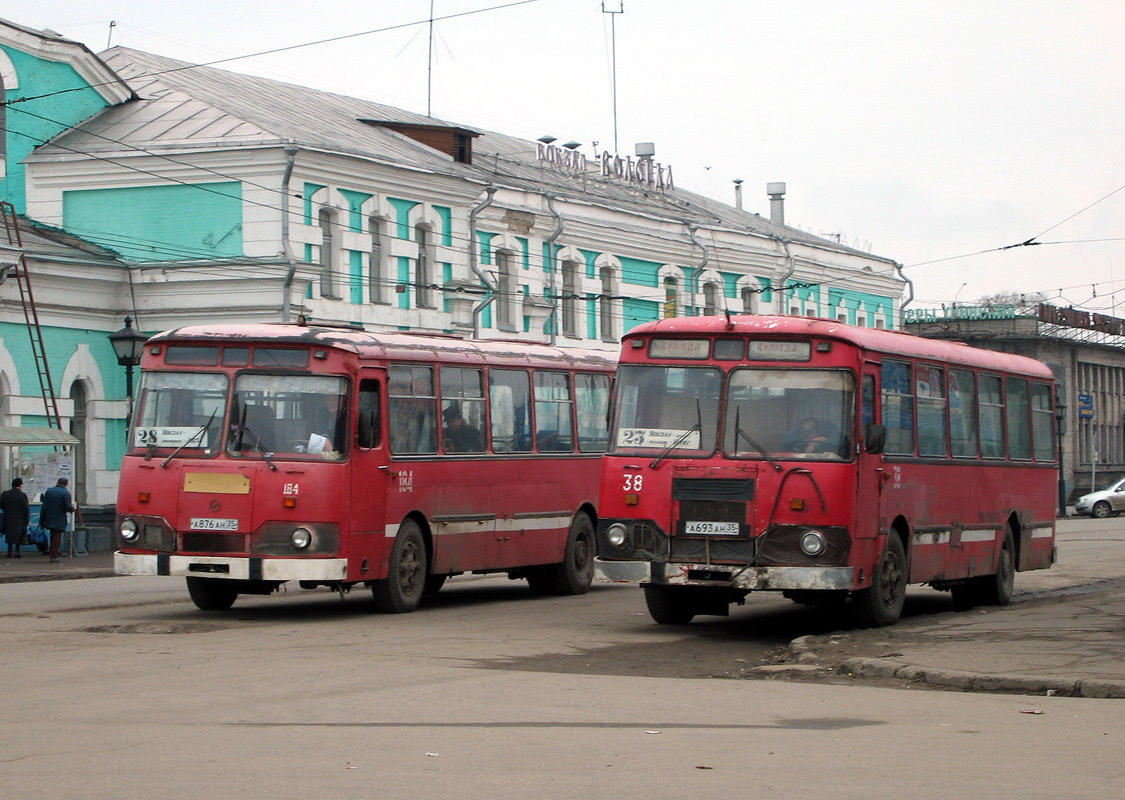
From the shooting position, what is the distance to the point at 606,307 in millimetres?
45031

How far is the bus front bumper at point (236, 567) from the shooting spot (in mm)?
15594

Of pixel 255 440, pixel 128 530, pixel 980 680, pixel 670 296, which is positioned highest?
pixel 670 296

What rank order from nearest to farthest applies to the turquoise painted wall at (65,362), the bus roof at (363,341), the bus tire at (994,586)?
the bus roof at (363,341), the bus tire at (994,586), the turquoise painted wall at (65,362)

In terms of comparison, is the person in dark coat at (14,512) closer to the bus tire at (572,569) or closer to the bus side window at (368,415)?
the bus tire at (572,569)

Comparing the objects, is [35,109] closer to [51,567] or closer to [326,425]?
[51,567]

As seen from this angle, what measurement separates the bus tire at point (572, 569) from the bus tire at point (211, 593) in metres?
4.16

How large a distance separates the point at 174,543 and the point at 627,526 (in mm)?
4313

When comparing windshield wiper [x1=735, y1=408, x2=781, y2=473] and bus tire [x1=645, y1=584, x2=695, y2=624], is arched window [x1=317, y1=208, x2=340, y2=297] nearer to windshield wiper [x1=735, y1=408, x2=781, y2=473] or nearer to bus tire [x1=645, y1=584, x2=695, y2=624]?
bus tire [x1=645, y1=584, x2=695, y2=624]

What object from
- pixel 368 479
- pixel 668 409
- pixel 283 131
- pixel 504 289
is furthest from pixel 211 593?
pixel 504 289

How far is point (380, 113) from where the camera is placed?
45.1 metres

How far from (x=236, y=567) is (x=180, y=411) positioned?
1630mm

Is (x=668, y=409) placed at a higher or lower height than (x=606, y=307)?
lower

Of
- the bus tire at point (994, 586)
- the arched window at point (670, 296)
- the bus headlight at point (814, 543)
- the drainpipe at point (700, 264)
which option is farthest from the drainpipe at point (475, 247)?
the bus headlight at point (814, 543)

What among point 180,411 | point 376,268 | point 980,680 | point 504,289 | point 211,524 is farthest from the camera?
point 504,289
